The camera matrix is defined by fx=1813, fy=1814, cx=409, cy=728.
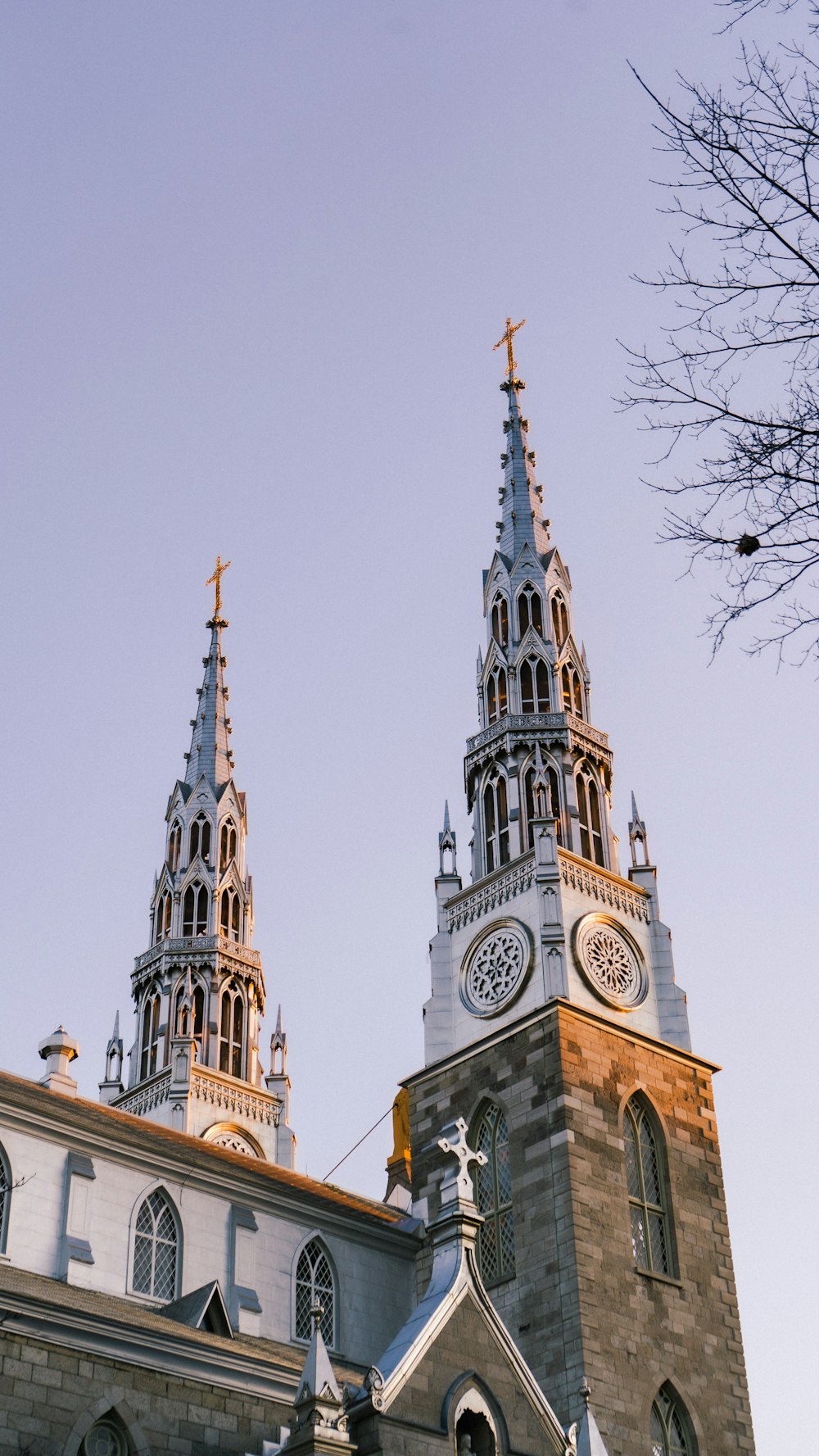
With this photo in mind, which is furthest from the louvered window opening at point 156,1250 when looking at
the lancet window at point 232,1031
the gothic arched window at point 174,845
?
the gothic arched window at point 174,845

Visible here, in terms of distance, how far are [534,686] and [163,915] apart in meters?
19.2

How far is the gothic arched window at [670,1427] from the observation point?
Answer: 3253cm

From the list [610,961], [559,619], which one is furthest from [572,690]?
[610,961]

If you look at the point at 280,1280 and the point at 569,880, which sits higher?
the point at 569,880

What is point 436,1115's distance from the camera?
3769cm

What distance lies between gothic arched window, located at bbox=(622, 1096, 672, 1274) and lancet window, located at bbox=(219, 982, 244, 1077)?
2116 cm

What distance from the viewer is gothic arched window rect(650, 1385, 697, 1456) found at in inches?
→ 1281

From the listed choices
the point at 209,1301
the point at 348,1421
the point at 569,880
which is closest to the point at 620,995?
the point at 569,880

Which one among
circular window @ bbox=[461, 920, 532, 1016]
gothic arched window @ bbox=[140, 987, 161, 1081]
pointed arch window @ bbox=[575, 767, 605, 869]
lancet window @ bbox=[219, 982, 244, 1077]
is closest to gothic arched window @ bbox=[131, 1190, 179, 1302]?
Result: circular window @ bbox=[461, 920, 532, 1016]

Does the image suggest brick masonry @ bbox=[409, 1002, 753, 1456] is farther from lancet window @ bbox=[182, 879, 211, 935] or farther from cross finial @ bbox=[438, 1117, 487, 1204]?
lancet window @ bbox=[182, 879, 211, 935]

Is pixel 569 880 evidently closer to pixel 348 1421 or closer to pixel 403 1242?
pixel 403 1242

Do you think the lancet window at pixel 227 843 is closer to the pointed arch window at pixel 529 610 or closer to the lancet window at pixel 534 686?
the pointed arch window at pixel 529 610

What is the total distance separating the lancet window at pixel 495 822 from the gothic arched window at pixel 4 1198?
14.0 metres

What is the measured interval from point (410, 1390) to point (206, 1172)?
28.8 feet
